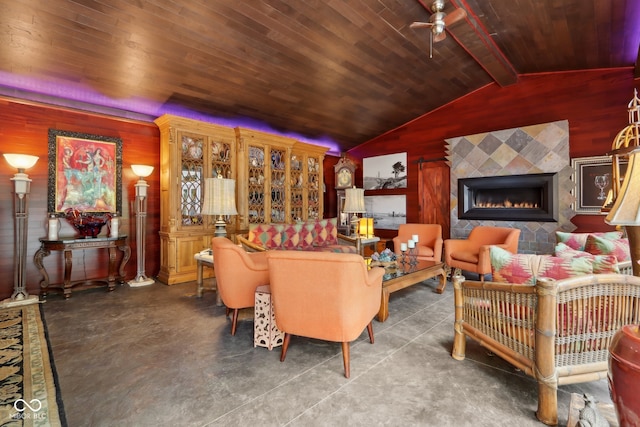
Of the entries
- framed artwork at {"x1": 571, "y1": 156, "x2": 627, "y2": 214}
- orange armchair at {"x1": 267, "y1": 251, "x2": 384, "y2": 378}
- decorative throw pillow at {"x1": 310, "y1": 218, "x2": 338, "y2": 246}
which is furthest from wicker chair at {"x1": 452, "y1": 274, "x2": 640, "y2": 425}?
framed artwork at {"x1": 571, "y1": 156, "x2": 627, "y2": 214}

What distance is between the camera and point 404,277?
3.11 meters

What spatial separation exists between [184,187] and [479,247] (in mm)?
4731

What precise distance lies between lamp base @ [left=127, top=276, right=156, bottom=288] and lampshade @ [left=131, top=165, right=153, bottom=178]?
1.55 metres

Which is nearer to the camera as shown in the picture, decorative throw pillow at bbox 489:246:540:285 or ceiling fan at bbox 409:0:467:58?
decorative throw pillow at bbox 489:246:540:285

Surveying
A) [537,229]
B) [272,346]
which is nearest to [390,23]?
[272,346]

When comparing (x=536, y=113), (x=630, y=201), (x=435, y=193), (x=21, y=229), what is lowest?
(x=21, y=229)

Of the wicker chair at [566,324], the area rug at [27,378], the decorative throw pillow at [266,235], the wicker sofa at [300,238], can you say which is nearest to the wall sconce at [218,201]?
the wicker sofa at [300,238]

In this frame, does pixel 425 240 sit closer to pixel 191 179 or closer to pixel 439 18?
pixel 439 18

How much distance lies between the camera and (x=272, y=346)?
2408 millimetres

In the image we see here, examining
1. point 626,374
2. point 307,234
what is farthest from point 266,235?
point 626,374

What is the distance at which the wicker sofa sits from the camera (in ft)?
14.3

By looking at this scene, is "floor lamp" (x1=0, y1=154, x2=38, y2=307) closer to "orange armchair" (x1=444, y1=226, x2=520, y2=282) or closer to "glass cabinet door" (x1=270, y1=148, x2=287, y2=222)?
"glass cabinet door" (x1=270, y1=148, x2=287, y2=222)

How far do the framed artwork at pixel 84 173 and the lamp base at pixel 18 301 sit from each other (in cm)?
112

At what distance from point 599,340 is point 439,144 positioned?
5.37 m
